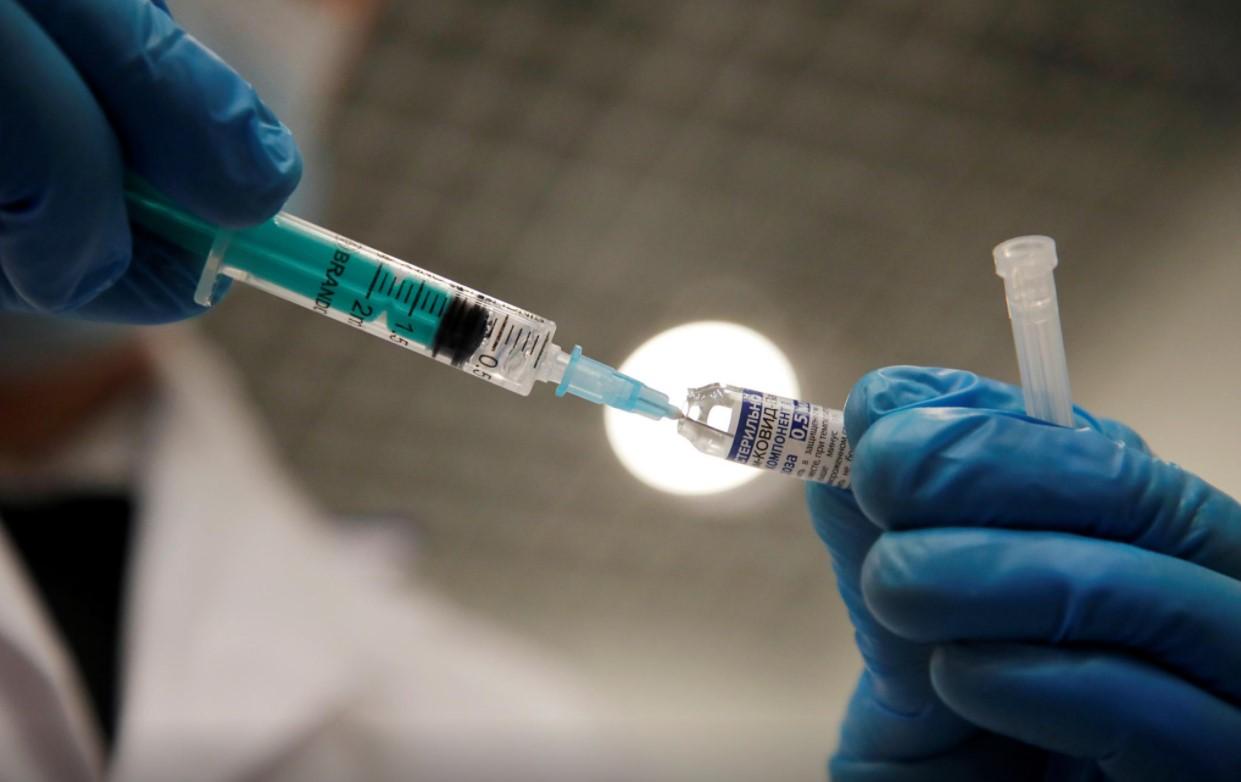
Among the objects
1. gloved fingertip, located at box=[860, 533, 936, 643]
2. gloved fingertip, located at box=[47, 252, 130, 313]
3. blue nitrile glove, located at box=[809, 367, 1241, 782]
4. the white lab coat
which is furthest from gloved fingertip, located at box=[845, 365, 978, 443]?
the white lab coat

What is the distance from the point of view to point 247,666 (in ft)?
3.74

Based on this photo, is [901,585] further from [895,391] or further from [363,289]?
[363,289]

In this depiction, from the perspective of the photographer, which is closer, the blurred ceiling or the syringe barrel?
the syringe barrel

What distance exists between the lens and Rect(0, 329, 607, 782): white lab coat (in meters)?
0.94

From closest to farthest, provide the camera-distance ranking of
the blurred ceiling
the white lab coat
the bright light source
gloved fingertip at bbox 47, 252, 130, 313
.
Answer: gloved fingertip at bbox 47, 252, 130, 313 < the white lab coat < the blurred ceiling < the bright light source

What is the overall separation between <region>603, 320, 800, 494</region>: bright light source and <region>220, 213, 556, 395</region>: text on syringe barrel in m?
1.07

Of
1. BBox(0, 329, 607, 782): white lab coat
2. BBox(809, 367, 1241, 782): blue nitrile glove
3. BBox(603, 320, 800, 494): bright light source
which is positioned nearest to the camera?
BBox(809, 367, 1241, 782): blue nitrile glove

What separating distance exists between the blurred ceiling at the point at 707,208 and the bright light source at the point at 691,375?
0.18 ft

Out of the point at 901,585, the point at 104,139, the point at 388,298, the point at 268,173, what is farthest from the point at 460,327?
the point at 901,585

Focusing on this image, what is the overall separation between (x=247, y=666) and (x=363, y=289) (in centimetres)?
67

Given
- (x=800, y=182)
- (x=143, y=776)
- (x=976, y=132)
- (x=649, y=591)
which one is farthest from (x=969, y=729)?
(x=649, y=591)

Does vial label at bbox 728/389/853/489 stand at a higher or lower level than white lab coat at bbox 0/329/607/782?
higher

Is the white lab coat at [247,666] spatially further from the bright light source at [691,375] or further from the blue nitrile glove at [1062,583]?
the blue nitrile glove at [1062,583]

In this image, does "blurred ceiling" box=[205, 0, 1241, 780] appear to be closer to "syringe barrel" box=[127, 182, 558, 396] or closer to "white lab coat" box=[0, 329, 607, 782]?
"white lab coat" box=[0, 329, 607, 782]
